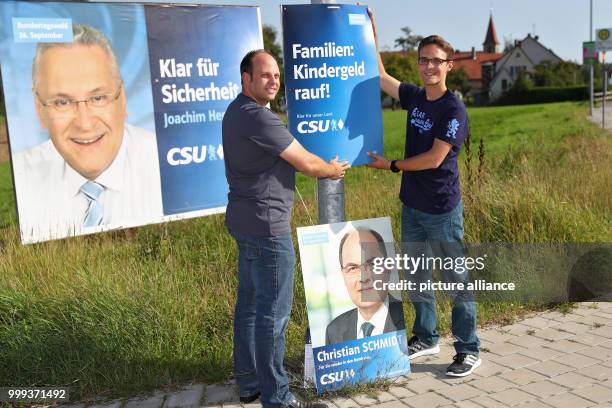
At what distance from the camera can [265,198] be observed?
3.44m

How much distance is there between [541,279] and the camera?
5559 millimetres

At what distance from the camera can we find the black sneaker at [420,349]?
4328 mm

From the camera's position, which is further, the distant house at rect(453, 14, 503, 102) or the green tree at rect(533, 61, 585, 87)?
the distant house at rect(453, 14, 503, 102)

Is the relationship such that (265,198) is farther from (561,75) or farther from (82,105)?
(561,75)

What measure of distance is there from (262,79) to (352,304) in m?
1.55

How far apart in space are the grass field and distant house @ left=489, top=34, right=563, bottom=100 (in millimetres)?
85053

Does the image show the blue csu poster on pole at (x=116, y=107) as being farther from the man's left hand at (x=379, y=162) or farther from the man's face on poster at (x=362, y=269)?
the man's face on poster at (x=362, y=269)

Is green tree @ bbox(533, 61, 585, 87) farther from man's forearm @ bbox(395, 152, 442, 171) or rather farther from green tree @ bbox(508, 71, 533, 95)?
man's forearm @ bbox(395, 152, 442, 171)

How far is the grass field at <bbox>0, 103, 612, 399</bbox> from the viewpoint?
4109mm

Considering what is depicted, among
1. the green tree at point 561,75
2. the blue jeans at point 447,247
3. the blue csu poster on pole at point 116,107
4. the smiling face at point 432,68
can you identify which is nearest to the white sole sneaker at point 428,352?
the blue jeans at point 447,247

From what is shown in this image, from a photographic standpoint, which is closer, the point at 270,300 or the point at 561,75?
the point at 270,300

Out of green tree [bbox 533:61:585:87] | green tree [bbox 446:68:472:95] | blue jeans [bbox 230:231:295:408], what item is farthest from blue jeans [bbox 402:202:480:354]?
green tree [bbox 446:68:472:95]

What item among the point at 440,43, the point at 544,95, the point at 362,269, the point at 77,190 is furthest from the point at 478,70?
the point at 362,269

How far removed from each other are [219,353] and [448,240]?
1.74 m
